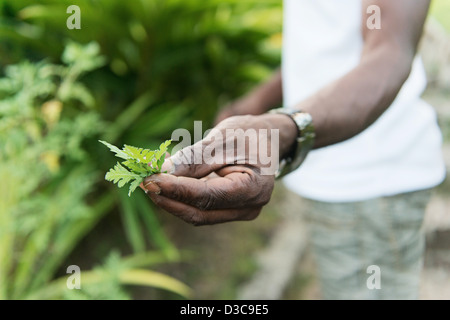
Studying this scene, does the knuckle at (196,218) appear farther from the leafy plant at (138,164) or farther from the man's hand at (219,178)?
the leafy plant at (138,164)

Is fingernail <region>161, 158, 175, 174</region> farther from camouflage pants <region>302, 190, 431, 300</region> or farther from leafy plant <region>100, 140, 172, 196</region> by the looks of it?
camouflage pants <region>302, 190, 431, 300</region>

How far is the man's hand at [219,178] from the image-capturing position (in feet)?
2.65

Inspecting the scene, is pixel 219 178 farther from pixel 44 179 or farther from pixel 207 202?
pixel 44 179

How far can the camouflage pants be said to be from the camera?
4.85 feet

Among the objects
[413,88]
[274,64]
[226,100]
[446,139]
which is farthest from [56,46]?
[446,139]

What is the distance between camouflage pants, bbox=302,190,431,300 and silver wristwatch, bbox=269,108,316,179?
542mm

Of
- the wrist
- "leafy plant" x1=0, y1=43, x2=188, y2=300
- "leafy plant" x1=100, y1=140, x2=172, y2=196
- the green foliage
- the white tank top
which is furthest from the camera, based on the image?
the green foliage

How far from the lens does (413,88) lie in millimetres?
1424

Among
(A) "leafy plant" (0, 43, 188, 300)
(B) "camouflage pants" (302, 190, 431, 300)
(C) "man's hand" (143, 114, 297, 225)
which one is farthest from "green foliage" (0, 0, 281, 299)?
(C) "man's hand" (143, 114, 297, 225)

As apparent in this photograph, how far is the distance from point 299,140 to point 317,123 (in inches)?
2.1

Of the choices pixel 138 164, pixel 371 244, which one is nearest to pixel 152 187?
pixel 138 164

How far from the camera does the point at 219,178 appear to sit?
2.75 ft

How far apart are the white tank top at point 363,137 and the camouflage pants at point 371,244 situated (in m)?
0.06
